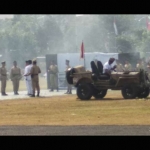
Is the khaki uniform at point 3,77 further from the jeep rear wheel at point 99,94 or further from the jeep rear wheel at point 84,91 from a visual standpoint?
the jeep rear wheel at point 84,91

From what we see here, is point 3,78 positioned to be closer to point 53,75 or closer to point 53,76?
point 53,76

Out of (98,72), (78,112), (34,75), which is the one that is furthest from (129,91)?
(34,75)

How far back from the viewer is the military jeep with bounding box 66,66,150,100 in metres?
25.7

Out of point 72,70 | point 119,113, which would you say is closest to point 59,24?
point 72,70

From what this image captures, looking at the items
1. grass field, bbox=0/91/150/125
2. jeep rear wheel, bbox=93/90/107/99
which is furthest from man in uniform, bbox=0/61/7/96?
jeep rear wheel, bbox=93/90/107/99

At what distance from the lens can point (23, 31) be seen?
63.0 meters

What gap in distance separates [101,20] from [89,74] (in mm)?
31614

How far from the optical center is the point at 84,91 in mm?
26406

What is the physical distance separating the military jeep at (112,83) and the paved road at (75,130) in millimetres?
9671

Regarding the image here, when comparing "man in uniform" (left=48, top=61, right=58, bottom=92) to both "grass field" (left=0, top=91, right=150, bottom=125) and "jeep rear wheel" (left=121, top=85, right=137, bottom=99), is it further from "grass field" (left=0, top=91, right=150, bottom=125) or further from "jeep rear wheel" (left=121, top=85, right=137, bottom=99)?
"jeep rear wheel" (left=121, top=85, right=137, bottom=99)

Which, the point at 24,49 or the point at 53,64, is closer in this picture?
the point at 53,64

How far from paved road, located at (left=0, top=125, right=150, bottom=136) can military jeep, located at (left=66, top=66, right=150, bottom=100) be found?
9.67 metres

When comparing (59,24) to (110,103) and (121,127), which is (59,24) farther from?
(121,127)

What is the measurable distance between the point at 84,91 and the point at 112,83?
117 centimetres
